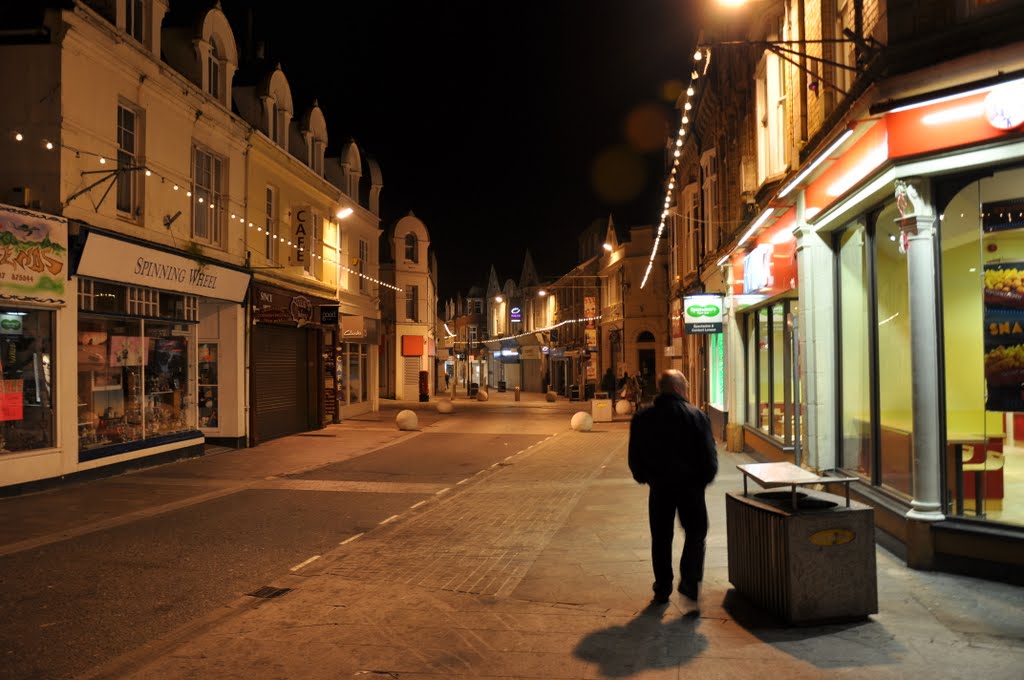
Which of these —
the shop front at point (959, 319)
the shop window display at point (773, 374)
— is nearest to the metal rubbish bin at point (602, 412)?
the shop window display at point (773, 374)

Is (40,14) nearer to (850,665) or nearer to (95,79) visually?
(95,79)

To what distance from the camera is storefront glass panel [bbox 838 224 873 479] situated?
9133mm

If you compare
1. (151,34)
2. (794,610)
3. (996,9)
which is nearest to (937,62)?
(996,9)

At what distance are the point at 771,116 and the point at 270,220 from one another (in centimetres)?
1319

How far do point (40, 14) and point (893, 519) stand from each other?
44.6 ft

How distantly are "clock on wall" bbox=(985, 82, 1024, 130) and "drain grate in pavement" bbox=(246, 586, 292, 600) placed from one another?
23.3 ft

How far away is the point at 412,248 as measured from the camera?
42094 mm

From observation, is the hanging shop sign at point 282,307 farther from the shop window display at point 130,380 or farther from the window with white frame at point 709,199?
the window with white frame at point 709,199

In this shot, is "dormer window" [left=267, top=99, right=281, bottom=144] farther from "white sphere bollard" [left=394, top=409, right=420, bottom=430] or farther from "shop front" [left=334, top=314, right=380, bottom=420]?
"white sphere bollard" [left=394, top=409, right=420, bottom=430]

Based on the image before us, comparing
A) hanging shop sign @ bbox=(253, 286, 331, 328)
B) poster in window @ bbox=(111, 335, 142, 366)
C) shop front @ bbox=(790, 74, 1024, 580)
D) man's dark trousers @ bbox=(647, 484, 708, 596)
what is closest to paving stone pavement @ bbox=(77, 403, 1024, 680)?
man's dark trousers @ bbox=(647, 484, 708, 596)

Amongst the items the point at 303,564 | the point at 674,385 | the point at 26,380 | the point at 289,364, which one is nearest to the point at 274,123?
the point at 289,364

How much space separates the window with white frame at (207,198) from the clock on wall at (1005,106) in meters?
14.5

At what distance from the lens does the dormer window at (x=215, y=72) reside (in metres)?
17.5

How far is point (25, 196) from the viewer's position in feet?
39.1
